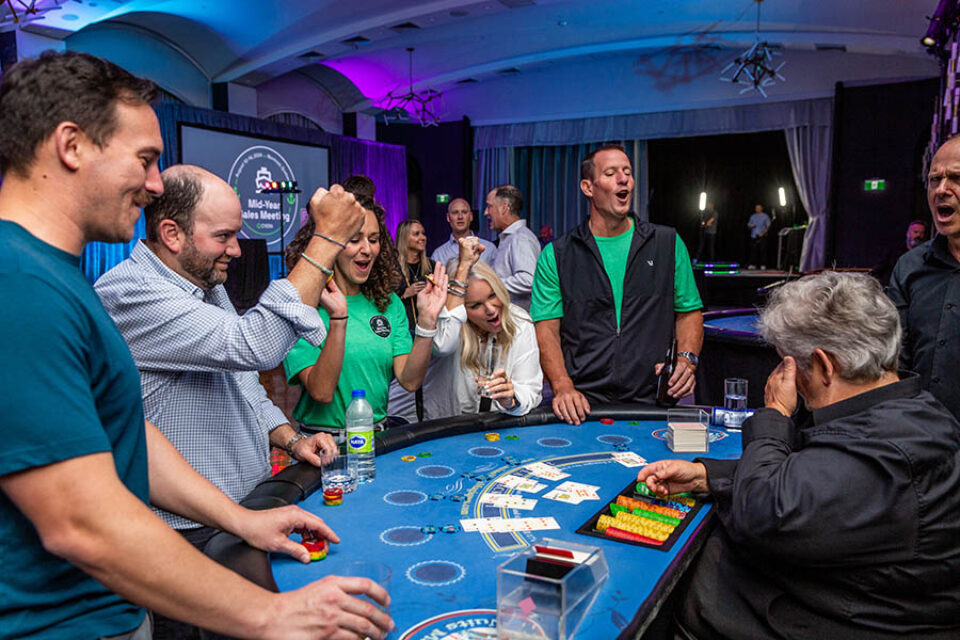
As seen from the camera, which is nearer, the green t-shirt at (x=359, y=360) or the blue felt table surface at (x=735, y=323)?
the green t-shirt at (x=359, y=360)

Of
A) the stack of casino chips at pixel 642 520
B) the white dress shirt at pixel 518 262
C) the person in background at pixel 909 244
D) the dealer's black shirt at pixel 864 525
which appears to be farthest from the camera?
the person in background at pixel 909 244

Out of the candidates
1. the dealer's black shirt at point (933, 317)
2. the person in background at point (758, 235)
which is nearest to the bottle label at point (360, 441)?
the dealer's black shirt at point (933, 317)

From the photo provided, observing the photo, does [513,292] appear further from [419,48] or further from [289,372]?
[419,48]

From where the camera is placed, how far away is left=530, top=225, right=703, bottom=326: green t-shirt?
2965 millimetres

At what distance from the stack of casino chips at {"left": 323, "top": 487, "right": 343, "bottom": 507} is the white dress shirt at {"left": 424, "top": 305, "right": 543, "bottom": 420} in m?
0.90

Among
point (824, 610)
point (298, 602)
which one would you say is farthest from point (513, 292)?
point (298, 602)

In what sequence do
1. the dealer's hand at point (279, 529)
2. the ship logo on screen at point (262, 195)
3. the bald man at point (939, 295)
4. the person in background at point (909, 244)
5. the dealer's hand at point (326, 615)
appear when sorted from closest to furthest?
the dealer's hand at point (326, 615)
the dealer's hand at point (279, 529)
the bald man at point (939, 295)
the person in background at point (909, 244)
the ship logo on screen at point (262, 195)

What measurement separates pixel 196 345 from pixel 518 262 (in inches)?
147

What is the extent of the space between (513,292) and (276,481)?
3.42 meters

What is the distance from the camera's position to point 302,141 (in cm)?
1091

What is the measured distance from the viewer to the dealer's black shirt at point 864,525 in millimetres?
1174

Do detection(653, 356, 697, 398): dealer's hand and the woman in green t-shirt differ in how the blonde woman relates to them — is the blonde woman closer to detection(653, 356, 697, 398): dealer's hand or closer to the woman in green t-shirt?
the woman in green t-shirt

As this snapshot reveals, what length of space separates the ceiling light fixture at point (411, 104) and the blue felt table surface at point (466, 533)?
935 cm

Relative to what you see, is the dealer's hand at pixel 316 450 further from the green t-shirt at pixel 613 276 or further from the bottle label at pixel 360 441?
the green t-shirt at pixel 613 276
